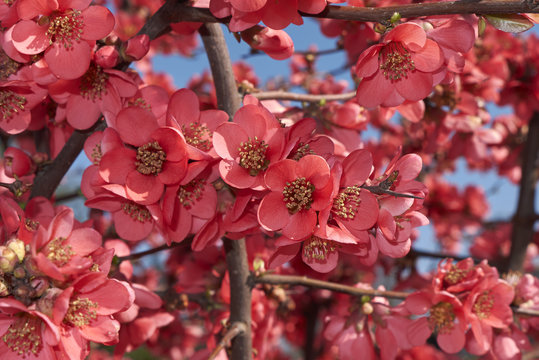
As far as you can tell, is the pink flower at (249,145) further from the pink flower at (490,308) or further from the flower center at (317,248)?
the pink flower at (490,308)

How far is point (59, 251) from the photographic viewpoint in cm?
92

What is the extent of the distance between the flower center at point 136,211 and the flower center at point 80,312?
10.4 inches

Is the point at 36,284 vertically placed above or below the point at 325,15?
below

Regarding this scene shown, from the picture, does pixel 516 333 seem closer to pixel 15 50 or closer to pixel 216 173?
pixel 216 173

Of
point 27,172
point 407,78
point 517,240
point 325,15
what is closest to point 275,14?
point 325,15

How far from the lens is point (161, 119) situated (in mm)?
1092

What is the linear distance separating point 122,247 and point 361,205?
2.60 ft

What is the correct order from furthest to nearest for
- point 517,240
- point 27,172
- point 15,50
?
point 517,240 < point 27,172 < point 15,50

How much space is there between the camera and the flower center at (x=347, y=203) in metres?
0.92

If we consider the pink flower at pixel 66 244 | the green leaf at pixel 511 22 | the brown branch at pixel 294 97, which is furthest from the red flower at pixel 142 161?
the green leaf at pixel 511 22

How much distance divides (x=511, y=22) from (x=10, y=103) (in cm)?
106

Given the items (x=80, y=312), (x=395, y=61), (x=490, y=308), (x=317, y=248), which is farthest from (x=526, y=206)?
(x=80, y=312)

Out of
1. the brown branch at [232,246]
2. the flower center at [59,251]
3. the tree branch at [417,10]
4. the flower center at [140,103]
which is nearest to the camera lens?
the tree branch at [417,10]

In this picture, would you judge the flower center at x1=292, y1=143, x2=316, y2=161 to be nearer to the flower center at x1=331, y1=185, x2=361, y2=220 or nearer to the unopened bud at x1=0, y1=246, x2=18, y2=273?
the flower center at x1=331, y1=185, x2=361, y2=220
